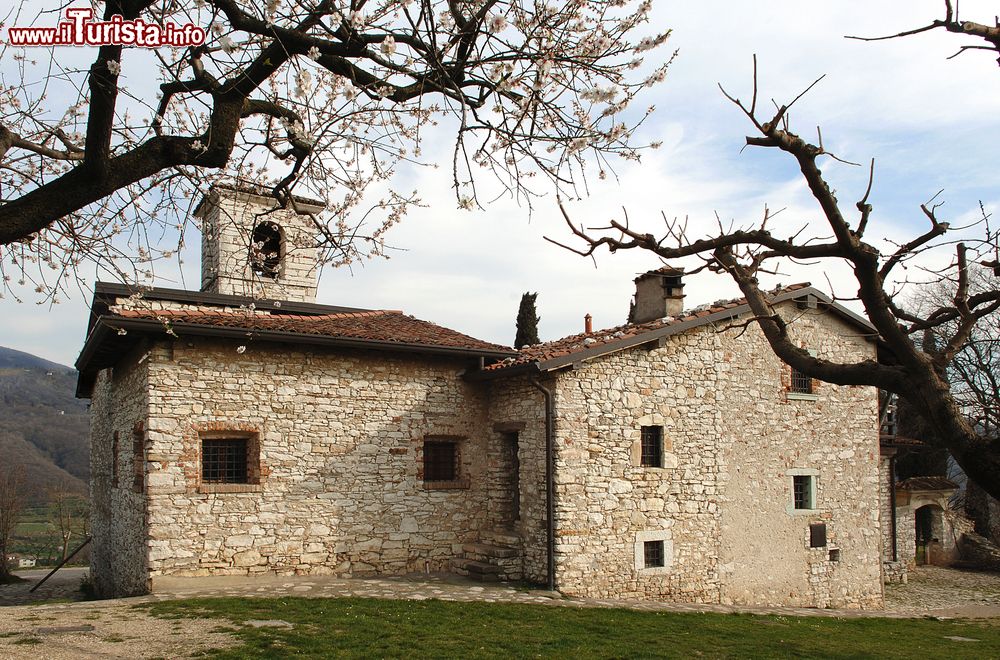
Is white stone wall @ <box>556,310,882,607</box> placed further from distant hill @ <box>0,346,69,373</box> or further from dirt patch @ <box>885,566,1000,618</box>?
distant hill @ <box>0,346,69,373</box>

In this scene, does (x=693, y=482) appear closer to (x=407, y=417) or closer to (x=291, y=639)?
(x=407, y=417)

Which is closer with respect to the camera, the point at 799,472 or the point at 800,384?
the point at 799,472

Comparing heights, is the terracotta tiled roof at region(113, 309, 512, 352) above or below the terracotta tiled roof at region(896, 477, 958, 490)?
above

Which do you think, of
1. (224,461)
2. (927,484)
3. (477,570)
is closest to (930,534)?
(927,484)

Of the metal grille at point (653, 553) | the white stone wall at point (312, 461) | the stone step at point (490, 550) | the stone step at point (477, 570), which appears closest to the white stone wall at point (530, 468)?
the stone step at point (490, 550)

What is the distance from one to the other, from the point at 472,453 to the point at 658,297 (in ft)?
15.2

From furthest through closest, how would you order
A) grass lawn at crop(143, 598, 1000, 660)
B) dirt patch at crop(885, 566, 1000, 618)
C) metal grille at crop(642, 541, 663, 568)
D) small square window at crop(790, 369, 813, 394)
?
dirt patch at crop(885, 566, 1000, 618) < small square window at crop(790, 369, 813, 394) < metal grille at crop(642, 541, 663, 568) < grass lawn at crop(143, 598, 1000, 660)

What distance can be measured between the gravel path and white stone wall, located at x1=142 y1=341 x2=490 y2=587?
1.57 feet

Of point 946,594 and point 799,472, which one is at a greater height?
point 799,472

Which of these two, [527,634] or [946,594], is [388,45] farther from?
[946,594]

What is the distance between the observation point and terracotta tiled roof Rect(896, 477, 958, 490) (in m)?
21.3

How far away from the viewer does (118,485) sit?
43.4 ft

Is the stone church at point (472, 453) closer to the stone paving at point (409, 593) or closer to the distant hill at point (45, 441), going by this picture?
the stone paving at point (409, 593)

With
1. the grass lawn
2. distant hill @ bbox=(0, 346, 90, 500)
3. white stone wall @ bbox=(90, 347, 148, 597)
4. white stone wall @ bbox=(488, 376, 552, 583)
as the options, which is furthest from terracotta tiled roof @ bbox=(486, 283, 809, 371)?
distant hill @ bbox=(0, 346, 90, 500)
